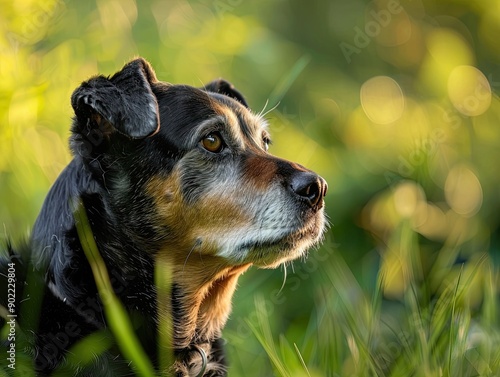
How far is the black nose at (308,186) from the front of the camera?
3.05 meters

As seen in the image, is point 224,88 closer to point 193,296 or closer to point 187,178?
point 187,178

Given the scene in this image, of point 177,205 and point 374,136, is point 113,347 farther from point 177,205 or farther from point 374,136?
point 374,136

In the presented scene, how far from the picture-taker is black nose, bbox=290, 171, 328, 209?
10.0 feet

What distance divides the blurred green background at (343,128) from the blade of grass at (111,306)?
0.71 m

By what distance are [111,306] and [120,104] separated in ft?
3.12

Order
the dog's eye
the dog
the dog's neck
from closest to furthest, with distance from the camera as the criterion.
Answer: the dog < the dog's neck < the dog's eye

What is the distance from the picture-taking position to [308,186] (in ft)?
10.0

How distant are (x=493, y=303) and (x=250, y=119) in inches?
56.4

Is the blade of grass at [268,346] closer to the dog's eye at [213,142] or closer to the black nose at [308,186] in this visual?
the black nose at [308,186]

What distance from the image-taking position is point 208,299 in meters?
3.31

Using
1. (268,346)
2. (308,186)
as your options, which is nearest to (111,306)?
(268,346)

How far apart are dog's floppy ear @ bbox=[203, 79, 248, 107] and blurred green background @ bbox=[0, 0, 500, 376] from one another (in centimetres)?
22

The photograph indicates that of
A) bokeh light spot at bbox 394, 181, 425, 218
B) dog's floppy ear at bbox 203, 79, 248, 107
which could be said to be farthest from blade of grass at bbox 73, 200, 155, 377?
bokeh light spot at bbox 394, 181, 425, 218

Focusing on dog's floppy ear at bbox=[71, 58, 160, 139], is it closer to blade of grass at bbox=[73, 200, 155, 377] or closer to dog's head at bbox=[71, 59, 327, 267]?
dog's head at bbox=[71, 59, 327, 267]
